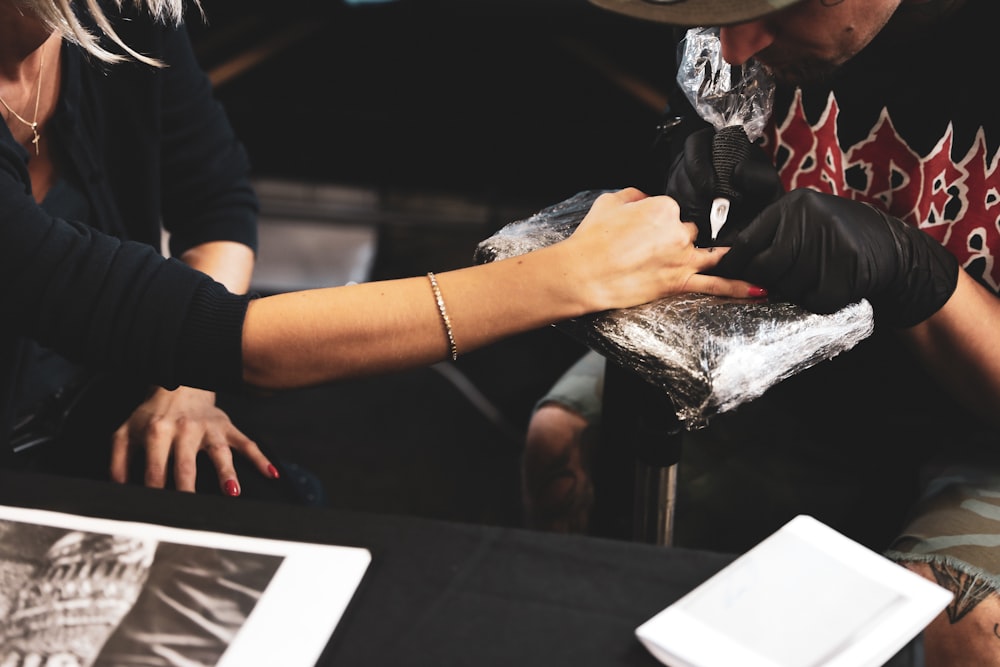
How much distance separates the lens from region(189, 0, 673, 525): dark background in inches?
73.7

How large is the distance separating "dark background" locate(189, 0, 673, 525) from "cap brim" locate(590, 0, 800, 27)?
1131mm

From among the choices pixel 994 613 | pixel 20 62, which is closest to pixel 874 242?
pixel 994 613

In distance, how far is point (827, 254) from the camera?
0.79 m

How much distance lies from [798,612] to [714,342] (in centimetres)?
22

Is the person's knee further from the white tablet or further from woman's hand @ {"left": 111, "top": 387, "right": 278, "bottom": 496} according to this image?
the white tablet

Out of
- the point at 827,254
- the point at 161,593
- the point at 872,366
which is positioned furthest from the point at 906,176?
the point at 161,593

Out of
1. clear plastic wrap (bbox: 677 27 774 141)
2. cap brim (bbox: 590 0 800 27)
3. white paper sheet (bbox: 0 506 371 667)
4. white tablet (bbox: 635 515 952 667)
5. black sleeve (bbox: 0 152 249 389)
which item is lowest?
white paper sheet (bbox: 0 506 371 667)

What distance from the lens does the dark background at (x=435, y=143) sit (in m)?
1.87

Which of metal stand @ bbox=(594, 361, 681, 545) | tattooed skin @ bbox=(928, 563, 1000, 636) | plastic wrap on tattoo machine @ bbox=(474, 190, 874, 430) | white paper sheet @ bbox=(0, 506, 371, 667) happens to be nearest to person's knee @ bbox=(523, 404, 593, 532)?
metal stand @ bbox=(594, 361, 681, 545)

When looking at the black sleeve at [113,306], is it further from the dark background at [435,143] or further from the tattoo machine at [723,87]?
the dark background at [435,143]

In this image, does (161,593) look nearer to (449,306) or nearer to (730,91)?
(449,306)

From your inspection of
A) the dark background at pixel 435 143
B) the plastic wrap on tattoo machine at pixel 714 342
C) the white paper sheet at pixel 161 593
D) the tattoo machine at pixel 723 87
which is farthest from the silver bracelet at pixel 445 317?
the dark background at pixel 435 143

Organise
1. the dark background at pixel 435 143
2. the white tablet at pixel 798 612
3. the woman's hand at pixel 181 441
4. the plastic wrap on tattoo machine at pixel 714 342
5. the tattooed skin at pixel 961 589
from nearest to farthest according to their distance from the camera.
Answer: the white tablet at pixel 798 612 < the plastic wrap on tattoo machine at pixel 714 342 < the tattooed skin at pixel 961 589 < the woman's hand at pixel 181 441 < the dark background at pixel 435 143

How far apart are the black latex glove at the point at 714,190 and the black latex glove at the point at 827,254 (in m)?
0.06
